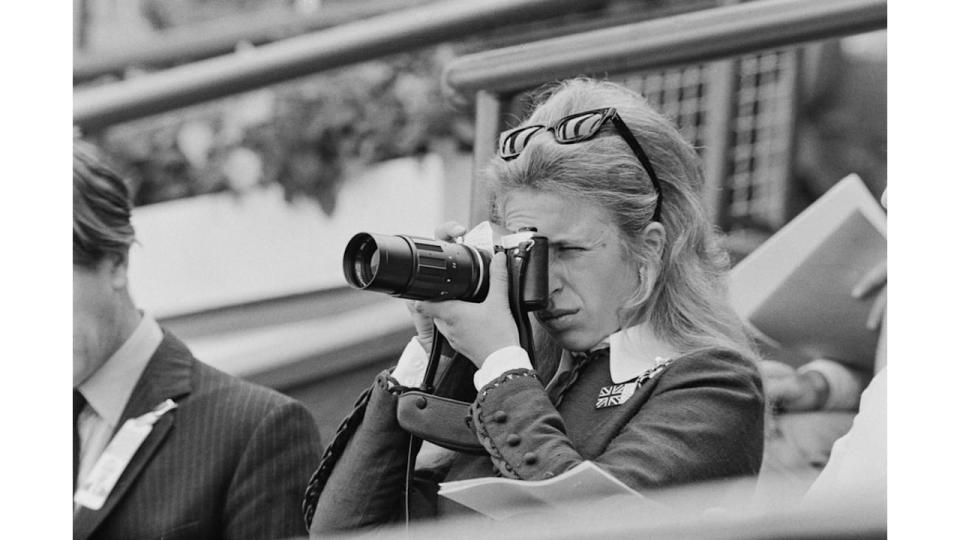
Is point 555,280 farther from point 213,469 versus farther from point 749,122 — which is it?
point 749,122

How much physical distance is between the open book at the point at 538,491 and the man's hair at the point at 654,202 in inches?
8.7

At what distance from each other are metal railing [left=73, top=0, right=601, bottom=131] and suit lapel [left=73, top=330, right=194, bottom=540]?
396mm

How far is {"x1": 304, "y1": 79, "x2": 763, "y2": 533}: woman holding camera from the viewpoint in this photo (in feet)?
3.91

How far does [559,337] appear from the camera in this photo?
132 centimetres

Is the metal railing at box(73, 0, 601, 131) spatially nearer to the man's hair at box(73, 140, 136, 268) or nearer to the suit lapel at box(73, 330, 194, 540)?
the man's hair at box(73, 140, 136, 268)

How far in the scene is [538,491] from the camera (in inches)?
43.7

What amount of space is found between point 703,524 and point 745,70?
1.24 meters

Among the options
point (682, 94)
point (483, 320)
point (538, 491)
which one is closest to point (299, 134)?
point (682, 94)

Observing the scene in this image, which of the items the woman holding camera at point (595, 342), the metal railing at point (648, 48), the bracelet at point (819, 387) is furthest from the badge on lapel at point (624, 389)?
the bracelet at point (819, 387)

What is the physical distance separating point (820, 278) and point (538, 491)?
1.89 feet

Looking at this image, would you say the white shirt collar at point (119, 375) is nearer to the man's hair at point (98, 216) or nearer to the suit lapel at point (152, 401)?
the suit lapel at point (152, 401)

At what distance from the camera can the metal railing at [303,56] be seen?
178 centimetres
